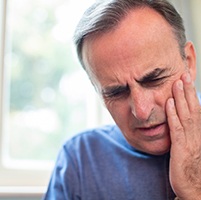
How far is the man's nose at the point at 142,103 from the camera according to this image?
992mm

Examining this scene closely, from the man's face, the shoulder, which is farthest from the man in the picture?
the shoulder

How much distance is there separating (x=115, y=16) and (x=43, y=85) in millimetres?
778

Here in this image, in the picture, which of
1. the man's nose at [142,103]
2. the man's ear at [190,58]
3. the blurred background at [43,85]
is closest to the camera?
the man's nose at [142,103]

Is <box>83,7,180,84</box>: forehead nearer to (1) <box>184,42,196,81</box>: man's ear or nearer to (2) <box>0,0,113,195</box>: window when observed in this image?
(1) <box>184,42,196,81</box>: man's ear

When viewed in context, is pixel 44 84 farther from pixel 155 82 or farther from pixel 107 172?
pixel 155 82

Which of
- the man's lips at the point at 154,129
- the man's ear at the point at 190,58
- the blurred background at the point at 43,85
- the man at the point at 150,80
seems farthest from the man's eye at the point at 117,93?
the blurred background at the point at 43,85

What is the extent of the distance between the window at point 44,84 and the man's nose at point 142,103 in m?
0.71

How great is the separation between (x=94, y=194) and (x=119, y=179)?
9 centimetres

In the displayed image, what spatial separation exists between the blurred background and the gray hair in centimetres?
65

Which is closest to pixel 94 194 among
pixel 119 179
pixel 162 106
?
pixel 119 179

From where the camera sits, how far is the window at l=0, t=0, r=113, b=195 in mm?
1727

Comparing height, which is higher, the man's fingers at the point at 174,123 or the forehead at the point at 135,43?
the forehead at the point at 135,43

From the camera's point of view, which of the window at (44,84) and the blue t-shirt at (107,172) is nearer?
the blue t-shirt at (107,172)

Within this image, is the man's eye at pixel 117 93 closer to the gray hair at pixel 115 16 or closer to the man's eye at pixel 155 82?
the man's eye at pixel 155 82
